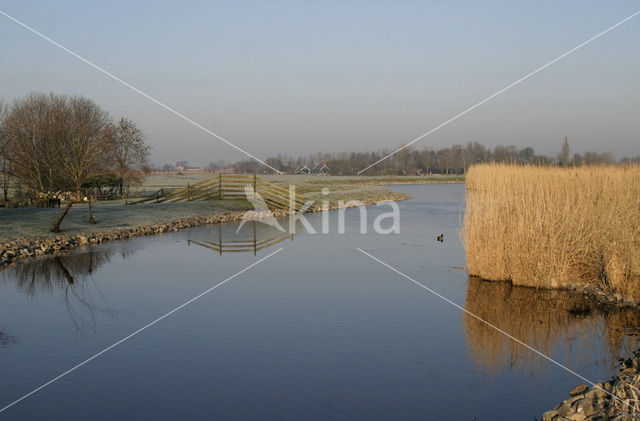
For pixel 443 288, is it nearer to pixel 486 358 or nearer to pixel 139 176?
pixel 486 358

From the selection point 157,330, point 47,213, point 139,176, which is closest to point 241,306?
point 157,330

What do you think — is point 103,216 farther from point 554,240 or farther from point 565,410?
point 565,410

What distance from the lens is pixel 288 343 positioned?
26.8 feet

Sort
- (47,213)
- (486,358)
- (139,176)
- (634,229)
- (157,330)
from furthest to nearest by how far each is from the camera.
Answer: (139,176) → (47,213) → (634,229) → (157,330) → (486,358)

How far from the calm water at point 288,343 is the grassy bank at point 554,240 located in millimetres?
580

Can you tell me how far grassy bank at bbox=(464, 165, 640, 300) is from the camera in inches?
418

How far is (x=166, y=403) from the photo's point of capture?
605 cm

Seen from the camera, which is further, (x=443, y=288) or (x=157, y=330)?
(x=443, y=288)

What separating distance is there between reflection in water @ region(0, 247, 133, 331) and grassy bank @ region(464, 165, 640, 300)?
8427 millimetres

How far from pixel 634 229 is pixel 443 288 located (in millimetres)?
4311

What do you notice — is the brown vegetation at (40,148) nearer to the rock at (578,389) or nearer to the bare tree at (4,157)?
the bare tree at (4,157)

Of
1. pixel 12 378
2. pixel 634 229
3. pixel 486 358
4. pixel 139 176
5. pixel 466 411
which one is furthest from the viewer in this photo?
pixel 139 176

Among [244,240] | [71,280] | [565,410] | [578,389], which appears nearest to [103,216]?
[244,240]

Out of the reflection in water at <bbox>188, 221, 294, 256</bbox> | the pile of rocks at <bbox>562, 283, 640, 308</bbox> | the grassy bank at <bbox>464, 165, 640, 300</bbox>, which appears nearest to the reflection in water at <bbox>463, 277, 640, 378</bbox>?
the pile of rocks at <bbox>562, 283, 640, 308</bbox>
